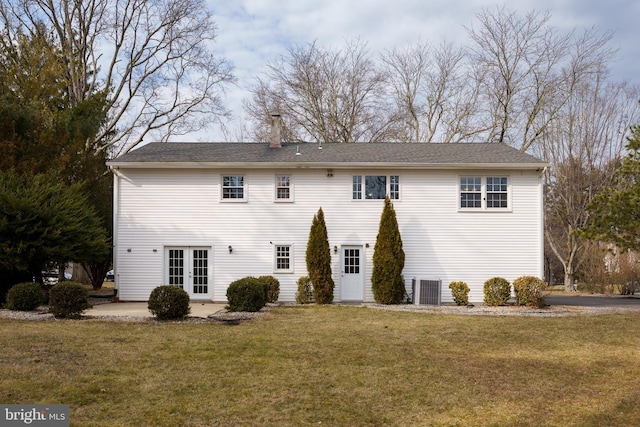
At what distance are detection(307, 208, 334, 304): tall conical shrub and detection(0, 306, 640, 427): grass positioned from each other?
16.8 ft

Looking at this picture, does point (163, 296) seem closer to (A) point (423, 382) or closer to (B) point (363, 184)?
(A) point (423, 382)

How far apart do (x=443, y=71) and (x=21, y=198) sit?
27261 millimetres

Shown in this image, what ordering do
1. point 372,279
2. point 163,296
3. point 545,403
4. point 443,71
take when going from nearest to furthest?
1. point 545,403
2. point 163,296
3. point 372,279
4. point 443,71

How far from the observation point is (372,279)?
17438 mm

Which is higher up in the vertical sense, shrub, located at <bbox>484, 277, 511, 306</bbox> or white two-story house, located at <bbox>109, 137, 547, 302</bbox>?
white two-story house, located at <bbox>109, 137, 547, 302</bbox>

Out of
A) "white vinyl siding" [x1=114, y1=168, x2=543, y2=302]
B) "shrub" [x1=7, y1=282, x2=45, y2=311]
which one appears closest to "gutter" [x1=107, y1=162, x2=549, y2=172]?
"white vinyl siding" [x1=114, y1=168, x2=543, y2=302]

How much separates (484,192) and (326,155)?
561 centimetres

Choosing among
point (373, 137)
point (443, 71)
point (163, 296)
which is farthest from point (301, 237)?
point (443, 71)

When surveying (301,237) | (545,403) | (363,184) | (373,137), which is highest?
(373,137)

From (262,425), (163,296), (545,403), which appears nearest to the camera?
(262,425)

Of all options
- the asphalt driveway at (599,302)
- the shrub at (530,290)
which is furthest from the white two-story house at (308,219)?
the asphalt driveway at (599,302)

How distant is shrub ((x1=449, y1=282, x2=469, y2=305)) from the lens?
1702cm

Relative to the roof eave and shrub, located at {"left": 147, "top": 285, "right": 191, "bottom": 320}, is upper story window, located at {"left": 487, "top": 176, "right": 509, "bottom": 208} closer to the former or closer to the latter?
the roof eave

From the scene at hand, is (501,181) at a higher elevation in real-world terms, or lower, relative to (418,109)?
lower
